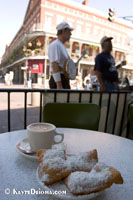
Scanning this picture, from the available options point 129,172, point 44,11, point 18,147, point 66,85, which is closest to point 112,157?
point 129,172

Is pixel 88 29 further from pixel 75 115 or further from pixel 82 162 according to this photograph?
pixel 82 162

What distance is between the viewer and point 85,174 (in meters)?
0.44

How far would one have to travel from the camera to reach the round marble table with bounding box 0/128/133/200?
48cm

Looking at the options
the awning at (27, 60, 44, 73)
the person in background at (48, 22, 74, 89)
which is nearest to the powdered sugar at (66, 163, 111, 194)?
the person in background at (48, 22, 74, 89)

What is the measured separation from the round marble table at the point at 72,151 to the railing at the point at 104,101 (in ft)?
2.93

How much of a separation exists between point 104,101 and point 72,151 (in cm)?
157

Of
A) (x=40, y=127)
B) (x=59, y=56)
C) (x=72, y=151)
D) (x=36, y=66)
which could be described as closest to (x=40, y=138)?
(x=40, y=127)

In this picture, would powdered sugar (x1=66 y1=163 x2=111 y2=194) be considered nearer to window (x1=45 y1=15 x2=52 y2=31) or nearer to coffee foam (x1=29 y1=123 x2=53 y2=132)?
coffee foam (x1=29 y1=123 x2=53 y2=132)

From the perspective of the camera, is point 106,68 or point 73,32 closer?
point 106,68

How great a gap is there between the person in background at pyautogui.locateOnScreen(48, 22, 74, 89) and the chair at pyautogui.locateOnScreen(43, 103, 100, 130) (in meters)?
0.79

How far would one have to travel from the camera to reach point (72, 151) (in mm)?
763

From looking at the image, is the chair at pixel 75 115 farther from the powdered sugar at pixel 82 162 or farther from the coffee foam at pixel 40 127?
the powdered sugar at pixel 82 162

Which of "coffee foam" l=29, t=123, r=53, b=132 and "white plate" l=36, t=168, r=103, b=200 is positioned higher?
"coffee foam" l=29, t=123, r=53, b=132

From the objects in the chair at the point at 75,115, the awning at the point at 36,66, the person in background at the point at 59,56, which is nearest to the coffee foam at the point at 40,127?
the chair at the point at 75,115
